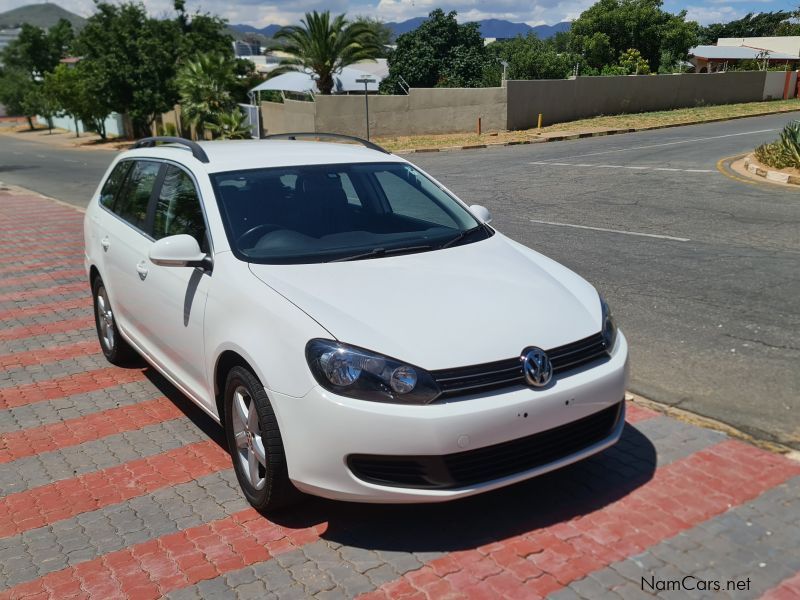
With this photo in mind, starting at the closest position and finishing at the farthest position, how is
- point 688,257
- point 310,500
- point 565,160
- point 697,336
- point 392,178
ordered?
point 310,500, point 392,178, point 697,336, point 688,257, point 565,160

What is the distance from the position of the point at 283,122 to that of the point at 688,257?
91.6ft

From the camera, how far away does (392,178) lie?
5.16 m

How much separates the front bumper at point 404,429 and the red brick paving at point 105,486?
123 centimetres

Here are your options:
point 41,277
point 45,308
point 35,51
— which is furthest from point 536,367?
point 35,51

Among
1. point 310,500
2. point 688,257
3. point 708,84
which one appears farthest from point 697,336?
point 708,84

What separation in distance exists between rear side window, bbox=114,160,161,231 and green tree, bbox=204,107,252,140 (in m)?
28.8

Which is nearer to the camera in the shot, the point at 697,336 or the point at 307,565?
the point at 307,565

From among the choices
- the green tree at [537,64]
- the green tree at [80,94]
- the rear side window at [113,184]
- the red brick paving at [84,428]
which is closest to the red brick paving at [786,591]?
the red brick paving at [84,428]

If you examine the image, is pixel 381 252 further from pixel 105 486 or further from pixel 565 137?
pixel 565 137

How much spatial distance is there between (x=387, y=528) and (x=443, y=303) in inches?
44.8

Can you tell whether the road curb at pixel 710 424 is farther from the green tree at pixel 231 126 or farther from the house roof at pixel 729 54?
the house roof at pixel 729 54

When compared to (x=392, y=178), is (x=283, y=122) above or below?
below

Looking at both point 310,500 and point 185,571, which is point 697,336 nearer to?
point 310,500

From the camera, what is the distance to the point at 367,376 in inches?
130
